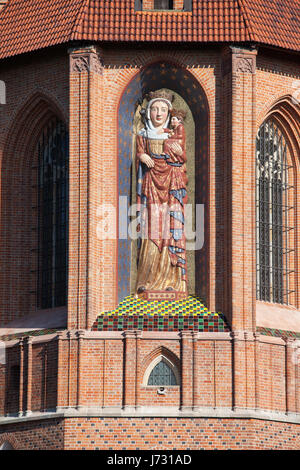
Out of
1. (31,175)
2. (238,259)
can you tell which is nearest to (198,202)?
(238,259)

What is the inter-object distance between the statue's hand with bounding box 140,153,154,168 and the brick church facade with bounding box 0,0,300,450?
0.49m

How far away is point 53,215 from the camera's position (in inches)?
1916

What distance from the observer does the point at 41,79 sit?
48406 millimetres

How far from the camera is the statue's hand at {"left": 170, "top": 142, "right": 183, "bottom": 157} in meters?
47.2

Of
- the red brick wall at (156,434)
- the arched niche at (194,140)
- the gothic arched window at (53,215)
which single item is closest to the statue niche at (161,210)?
the arched niche at (194,140)

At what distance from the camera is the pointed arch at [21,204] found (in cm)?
4838

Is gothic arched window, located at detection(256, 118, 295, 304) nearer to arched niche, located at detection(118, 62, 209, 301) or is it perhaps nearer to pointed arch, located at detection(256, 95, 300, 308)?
pointed arch, located at detection(256, 95, 300, 308)

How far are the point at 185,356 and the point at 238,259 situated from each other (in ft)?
9.67

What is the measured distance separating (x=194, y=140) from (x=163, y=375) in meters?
6.55

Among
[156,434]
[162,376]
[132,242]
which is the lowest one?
[156,434]

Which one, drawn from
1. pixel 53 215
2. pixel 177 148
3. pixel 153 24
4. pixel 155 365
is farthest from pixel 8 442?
pixel 153 24

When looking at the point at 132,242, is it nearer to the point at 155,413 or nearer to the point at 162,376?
the point at 162,376

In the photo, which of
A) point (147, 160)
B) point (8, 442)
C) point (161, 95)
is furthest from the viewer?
point (161, 95)
